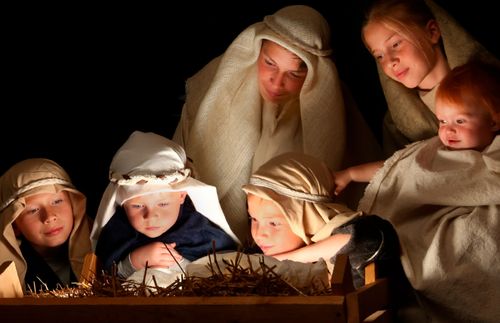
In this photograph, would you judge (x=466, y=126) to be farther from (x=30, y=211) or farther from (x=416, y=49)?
(x=30, y=211)

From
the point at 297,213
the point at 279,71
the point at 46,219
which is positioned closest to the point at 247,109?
the point at 279,71

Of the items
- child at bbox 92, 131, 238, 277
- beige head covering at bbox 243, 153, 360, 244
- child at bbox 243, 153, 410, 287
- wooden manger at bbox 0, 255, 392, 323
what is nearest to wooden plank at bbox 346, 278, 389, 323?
wooden manger at bbox 0, 255, 392, 323

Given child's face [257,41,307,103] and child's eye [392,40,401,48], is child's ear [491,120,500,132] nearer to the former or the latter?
child's eye [392,40,401,48]

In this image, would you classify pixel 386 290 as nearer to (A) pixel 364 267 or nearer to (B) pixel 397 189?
(A) pixel 364 267

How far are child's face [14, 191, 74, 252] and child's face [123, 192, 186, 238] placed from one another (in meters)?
0.40

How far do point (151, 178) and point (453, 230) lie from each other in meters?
1.10

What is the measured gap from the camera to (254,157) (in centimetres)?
441

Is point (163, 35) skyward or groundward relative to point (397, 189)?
skyward

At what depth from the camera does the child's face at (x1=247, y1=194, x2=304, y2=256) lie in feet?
12.1

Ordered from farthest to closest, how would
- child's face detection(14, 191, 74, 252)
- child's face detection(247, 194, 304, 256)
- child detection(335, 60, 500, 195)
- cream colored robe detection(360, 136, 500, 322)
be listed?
child's face detection(14, 191, 74, 252) < child's face detection(247, 194, 304, 256) < child detection(335, 60, 500, 195) < cream colored robe detection(360, 136, 500, 322)

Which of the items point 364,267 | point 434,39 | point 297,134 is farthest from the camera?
point 297,134

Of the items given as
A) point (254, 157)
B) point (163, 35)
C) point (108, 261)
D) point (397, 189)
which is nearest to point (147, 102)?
point (163, 35)

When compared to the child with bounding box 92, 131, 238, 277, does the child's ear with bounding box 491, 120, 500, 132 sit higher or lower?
higher

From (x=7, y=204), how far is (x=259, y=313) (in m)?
1.54
